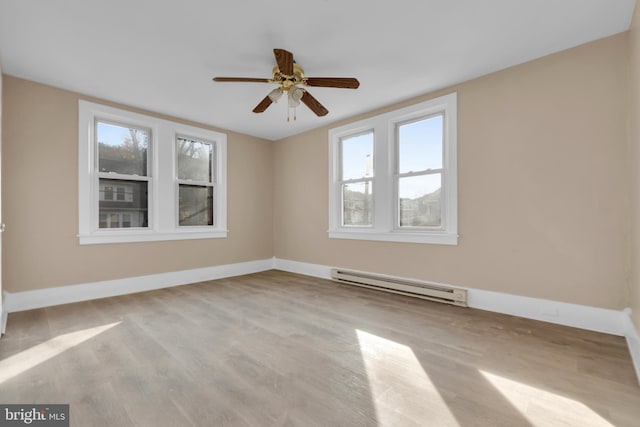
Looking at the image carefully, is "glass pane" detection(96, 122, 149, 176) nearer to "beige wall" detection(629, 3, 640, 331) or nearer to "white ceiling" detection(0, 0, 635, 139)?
"white ceiling" detection(0, 0, 635, 139)

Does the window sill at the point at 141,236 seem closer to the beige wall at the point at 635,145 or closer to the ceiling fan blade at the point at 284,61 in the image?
the ceiling fan blade at the point at 284,61

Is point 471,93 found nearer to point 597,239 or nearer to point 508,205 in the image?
point 508,205

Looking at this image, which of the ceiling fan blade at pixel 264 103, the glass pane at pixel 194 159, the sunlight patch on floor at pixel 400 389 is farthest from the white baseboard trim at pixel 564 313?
the glass pane at pixel 194 159

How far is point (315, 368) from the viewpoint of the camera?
1954 mm

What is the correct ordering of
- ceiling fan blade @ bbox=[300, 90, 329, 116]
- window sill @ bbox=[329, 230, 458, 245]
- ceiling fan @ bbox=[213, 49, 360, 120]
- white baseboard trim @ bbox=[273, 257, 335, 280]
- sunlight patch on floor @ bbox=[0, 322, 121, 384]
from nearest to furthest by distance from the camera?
1. sunlight patch on floor @ bbox=[0, 322, 121, 384]
2. ceiling fan @ bbox=[213, 49, 360, 120]
3. ceiling fan blade @ bbox=[300, 90, 329, 116]
4. window sill @ bbox=[329, 230, 458, 245]
5. white baseboard trim @ bbox=[273, 257, 335, 280]

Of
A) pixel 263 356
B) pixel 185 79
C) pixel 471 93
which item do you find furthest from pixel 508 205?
pixel 185 79

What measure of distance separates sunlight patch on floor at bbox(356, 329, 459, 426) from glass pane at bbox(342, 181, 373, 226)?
92.8 inches

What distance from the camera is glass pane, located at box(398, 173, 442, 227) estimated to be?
3643mm

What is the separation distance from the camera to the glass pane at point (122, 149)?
3.83 metres

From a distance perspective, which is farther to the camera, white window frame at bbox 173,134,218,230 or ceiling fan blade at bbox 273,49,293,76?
white window frame at bbox 173,134,218,230

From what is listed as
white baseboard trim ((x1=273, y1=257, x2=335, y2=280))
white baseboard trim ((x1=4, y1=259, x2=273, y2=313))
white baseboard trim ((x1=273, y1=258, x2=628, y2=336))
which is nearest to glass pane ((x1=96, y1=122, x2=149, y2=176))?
white baseboard trim ((x1=4, y1=259, x2=273, y2=313))

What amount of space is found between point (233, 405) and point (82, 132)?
3830mm

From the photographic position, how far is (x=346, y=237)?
4531 millimetres

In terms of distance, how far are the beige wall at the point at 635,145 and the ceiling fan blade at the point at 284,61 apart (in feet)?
8.46
